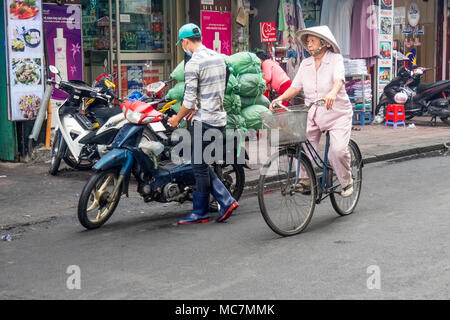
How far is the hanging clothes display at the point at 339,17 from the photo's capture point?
1549 cm

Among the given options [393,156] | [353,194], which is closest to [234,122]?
[353,194]

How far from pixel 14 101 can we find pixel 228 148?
153 inches

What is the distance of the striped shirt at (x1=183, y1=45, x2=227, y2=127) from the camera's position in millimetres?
6844

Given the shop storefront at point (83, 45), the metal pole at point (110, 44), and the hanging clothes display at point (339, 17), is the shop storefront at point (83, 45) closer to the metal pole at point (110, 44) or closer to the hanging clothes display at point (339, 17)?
the metal pole at point (110, 44)

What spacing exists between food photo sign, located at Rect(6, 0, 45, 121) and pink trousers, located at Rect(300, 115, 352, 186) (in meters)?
4.68

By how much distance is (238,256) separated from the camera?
586cm

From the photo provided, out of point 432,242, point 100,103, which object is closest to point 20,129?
point 100,103

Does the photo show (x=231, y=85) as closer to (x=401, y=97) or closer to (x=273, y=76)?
(x=273, y=76)

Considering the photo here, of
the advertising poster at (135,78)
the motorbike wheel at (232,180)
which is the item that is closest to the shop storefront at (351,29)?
the advertising poster at (135,78)

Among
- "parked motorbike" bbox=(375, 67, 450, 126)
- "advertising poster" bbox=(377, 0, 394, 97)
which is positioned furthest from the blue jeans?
"advertising poster" bbox=(377, 0, 394, 97)

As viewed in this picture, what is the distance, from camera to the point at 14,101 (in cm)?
998

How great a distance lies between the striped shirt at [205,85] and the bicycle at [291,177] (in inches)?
33.1
